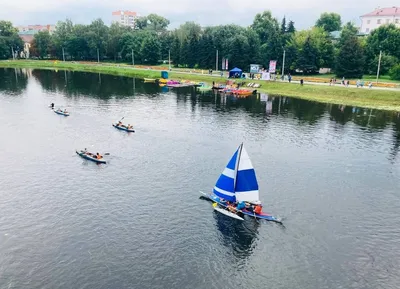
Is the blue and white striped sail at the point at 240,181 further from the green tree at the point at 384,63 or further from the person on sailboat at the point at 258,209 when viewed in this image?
the green tree at the point at 384,63

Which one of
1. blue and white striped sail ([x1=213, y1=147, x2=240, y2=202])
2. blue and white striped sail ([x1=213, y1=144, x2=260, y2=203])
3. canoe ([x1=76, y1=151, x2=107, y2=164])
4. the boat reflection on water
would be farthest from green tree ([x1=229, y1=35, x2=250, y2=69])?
the boat reflection on water

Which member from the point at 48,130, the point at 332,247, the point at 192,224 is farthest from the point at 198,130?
the point at 332,247

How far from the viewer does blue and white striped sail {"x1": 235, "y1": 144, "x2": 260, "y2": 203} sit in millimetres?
43312

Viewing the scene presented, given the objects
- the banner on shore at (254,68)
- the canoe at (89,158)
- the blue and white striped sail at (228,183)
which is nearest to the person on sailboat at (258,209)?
the blue and white striped sail at (228,183)

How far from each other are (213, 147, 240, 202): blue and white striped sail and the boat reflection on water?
9.96 feet

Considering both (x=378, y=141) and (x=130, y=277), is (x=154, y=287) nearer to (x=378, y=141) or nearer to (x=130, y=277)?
(x=130, y=277)

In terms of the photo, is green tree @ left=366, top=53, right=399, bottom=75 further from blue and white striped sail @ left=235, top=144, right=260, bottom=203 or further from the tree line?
blue and white striped sail @ left=235, top=144, right=260, bottom=203

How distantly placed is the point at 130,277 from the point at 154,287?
2.57 metres

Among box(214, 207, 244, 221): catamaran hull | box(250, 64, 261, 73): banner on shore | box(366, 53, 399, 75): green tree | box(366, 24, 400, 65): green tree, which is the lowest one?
box(214, 207, 244, 221): catamaran hull

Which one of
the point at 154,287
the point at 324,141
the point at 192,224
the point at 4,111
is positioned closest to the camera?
the point at 154,287

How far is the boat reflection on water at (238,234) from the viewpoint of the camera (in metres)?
36.7

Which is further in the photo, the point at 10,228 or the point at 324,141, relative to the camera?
the point at 324,141

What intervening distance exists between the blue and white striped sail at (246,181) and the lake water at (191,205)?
3.41 meters

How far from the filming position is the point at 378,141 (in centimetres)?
7081
